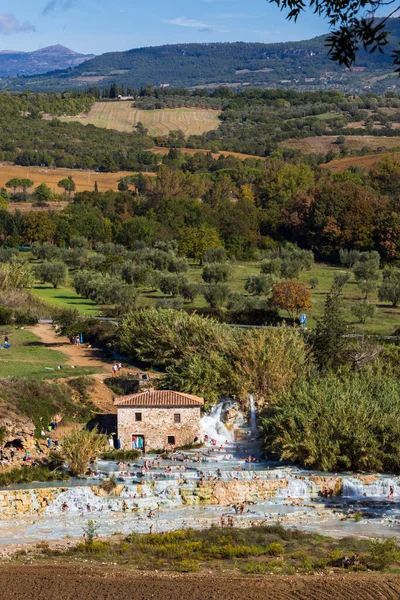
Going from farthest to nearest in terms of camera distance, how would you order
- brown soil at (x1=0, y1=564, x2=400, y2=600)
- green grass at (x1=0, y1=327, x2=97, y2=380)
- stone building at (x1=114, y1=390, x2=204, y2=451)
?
green grass at (x1=0, y1=327, x2=97, y2=380) < stone building at (x1=114, y1=390, x2=204, y2=451) < brown soil at (x1=0, y1=564, x2=400, y2=600)

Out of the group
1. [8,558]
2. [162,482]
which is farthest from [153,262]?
[8,558]

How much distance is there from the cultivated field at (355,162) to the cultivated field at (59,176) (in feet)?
101

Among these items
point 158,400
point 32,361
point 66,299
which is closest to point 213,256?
point 66,299

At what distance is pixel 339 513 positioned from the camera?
125 ft

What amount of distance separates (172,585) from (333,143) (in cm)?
16391

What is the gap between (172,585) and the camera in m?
29.6

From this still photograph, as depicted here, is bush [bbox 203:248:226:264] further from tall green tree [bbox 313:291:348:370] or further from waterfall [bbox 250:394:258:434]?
waterfall [bbox 250:394:258:434]

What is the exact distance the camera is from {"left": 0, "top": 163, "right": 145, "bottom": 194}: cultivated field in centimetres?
15225

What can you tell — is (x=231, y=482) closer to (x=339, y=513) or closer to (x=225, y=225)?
(x=339, y=513)

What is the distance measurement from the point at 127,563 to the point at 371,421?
49.2 feet

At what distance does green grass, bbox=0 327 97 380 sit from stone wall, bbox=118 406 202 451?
7.31 m

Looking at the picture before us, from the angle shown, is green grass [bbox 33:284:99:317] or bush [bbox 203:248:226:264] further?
bush [bbox 203:248:226:264]

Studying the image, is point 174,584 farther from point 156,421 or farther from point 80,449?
point 156,421

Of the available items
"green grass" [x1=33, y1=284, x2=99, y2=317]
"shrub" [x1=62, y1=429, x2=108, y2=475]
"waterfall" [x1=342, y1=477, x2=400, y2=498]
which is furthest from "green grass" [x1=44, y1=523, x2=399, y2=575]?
"green grass" [x1=33, y1=284, x2=99, y2=317]
